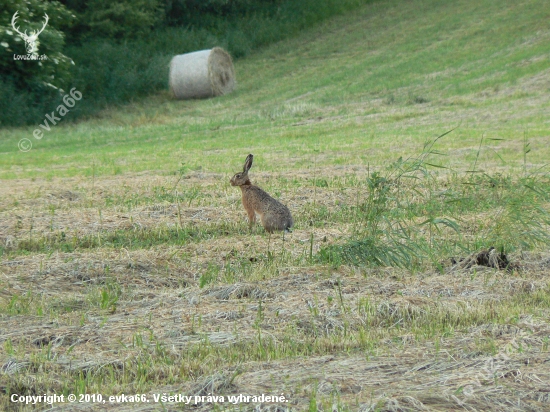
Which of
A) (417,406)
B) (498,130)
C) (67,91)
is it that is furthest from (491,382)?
(67,91)

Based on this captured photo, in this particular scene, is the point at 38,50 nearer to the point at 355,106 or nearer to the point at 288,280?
the point at 355,106

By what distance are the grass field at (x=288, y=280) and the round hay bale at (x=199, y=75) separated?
41.5 ft

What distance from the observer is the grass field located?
4.34 metres

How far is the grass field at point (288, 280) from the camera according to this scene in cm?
434

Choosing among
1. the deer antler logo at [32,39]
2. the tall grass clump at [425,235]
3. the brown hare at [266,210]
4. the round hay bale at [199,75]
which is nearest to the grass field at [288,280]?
the tall grass clump at [425,235]

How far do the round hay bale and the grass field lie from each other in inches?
498

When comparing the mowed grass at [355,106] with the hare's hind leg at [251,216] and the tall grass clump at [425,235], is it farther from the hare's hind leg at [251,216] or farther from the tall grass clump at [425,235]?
the tall grass clump at [425,235]

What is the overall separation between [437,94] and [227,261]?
18429 millimetres

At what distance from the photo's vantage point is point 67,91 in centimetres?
2919

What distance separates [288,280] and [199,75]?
24.2 meters

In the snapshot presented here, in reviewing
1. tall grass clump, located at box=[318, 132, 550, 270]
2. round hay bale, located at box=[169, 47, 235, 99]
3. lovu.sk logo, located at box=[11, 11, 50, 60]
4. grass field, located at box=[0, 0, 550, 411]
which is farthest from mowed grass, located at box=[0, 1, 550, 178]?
tall grass clump, located at box=[318, 132, 550, 270]

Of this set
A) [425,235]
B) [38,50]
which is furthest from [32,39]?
[425,235]

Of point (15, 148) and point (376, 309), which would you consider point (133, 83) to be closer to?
point (15, 148)

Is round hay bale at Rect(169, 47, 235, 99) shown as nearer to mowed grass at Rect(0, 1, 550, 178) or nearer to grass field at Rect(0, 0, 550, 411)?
mowed grass at Rect(0, 1, 550, 178)
